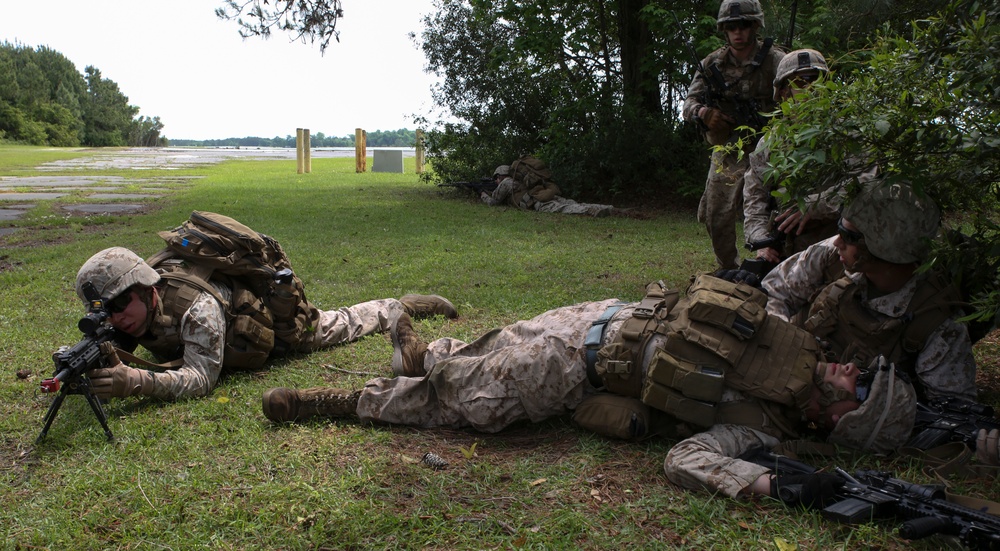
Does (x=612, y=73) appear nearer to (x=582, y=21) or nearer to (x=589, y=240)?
(x=582, y=21)

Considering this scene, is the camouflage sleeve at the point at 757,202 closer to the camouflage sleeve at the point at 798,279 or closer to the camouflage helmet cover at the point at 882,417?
the camouflage sleeve at the point at 798,279

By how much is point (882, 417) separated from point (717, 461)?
2.44ft

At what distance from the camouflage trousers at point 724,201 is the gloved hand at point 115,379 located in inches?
167

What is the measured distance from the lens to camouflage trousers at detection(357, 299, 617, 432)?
11.8ft

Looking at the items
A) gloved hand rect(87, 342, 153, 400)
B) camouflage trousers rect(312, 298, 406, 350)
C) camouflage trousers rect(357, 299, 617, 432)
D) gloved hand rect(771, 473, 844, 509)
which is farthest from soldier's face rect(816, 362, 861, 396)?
gloved hand rect(87, 342, 153, 400)

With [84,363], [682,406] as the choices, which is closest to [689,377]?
[682,406]

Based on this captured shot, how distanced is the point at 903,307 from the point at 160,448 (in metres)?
3.51

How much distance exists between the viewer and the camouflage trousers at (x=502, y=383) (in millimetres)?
3596

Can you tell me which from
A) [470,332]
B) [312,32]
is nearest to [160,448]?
[470,332]

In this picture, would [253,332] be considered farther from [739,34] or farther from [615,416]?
[739,34]

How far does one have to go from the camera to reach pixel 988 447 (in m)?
3.07

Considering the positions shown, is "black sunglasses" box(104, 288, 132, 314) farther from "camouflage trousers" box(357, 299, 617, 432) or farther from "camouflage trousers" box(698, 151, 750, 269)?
"camouflage trousers" box(698, 151, 750, 269)

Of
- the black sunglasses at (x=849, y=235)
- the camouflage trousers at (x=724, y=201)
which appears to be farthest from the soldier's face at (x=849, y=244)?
the camouflage trousers at (x=724, y=201)

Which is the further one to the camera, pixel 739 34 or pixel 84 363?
pixel 739 34
